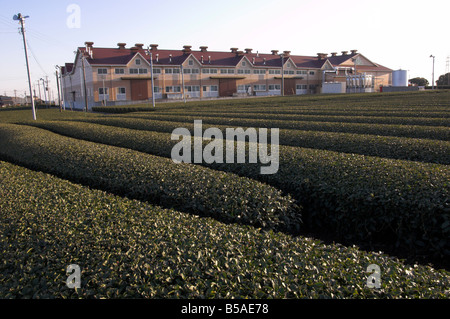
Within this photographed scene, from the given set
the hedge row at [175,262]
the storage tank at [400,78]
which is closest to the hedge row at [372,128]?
the hedge row at [175,262]

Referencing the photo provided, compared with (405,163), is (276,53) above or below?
above

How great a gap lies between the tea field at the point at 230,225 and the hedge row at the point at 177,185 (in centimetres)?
3

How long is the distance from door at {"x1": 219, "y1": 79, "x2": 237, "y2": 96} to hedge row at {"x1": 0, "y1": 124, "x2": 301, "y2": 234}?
54.3m

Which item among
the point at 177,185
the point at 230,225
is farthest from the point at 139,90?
the point at 230,225

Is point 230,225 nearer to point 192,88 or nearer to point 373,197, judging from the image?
point 373,197

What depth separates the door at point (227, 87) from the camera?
207 feet

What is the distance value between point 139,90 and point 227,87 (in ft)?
53.3

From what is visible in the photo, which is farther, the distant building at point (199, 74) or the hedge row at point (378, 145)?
the distant building at point (199, 74)

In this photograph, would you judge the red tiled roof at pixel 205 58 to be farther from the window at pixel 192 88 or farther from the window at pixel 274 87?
the window at pixel 192 88
